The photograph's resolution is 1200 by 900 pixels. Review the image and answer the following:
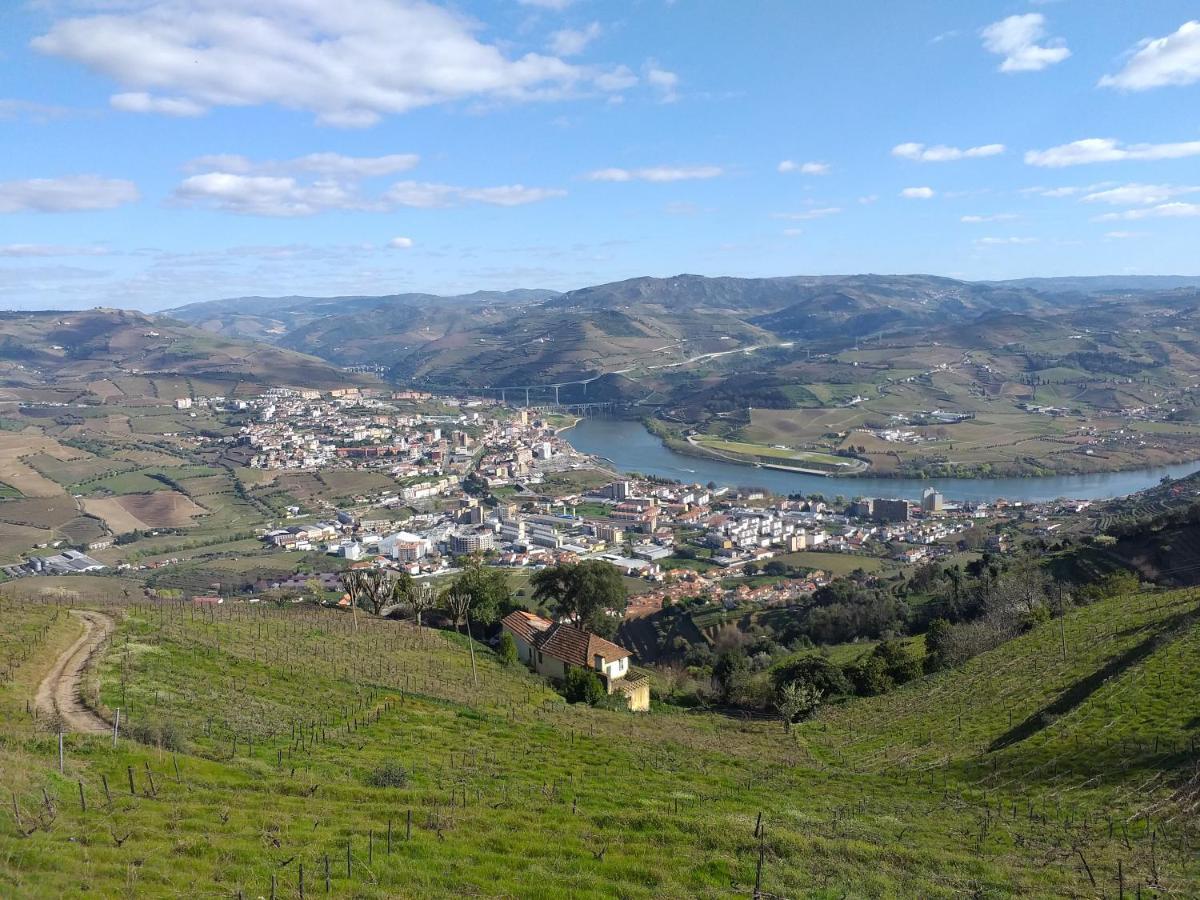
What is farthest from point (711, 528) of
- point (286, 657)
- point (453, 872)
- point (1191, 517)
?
point (453, 872)

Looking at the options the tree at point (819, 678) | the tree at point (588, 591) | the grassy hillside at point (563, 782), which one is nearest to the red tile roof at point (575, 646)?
the grassy hillside at point (563, 782)

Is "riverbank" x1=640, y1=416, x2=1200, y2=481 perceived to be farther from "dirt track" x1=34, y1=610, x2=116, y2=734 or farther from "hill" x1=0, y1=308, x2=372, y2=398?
"hill" x1=0, y1=308, x2=372, y2=398

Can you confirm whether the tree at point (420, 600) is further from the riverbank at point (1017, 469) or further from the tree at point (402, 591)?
the riverbank at point (1017, 469)

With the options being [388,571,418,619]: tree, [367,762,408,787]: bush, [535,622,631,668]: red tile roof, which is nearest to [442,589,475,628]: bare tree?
[388,571,418,619]: tree

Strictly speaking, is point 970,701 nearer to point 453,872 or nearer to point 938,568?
point 453,872

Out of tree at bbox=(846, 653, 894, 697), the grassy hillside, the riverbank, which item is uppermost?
the grassy hillside

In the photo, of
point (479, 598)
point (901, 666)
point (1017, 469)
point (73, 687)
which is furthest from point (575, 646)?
point (1017, 469)
